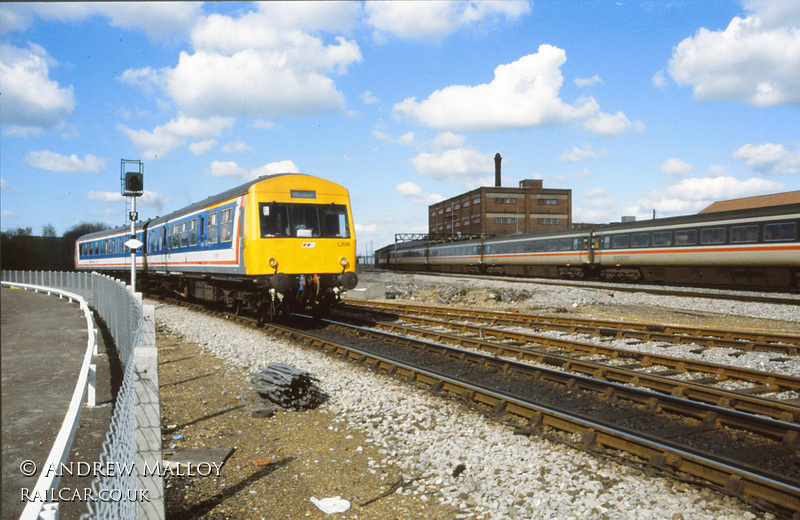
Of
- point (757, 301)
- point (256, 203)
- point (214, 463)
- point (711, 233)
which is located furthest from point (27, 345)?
point (711, 233)

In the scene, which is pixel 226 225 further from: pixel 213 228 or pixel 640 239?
pixel 640 239

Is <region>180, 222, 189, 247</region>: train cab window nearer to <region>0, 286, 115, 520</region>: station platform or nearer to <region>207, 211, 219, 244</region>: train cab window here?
<region>207, 211, 219, 244</region>: train cab window

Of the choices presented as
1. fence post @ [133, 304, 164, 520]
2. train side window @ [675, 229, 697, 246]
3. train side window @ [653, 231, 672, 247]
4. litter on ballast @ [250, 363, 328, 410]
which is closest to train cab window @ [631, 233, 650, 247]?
train side window @ [653, 231, 672, 247]

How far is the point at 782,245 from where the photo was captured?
18.2m

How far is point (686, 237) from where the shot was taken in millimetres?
21703

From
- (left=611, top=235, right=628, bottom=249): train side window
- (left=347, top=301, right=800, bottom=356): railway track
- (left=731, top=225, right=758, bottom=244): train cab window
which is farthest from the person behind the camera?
(left=611, top=235, right=628, bottom=249): train side window

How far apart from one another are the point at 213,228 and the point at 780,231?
674 inches

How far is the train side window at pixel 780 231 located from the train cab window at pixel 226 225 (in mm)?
16602

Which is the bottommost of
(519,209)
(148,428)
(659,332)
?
(659,332)

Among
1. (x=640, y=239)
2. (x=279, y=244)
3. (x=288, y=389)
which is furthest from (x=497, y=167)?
(x=288, y=389)

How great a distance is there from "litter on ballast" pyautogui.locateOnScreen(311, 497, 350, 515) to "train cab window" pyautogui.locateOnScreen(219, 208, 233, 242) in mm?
9743

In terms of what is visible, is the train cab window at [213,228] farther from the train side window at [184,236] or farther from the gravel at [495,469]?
the gravel at [495,469]

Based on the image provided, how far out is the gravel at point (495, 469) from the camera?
14.1ft

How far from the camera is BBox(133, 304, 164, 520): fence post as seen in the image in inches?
144
